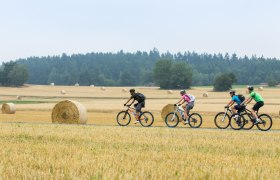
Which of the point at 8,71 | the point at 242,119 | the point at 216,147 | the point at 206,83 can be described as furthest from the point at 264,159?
the point at 206,83

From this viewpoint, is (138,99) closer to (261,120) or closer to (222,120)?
(222,120)

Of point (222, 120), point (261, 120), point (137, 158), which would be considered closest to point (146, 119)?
point (222, 120)

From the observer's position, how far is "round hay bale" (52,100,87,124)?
27219 millimetres

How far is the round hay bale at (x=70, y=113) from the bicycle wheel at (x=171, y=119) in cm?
427

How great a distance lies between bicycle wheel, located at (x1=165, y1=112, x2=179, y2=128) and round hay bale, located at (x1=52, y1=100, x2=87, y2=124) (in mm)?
4267

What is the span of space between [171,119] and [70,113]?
5.17 metres

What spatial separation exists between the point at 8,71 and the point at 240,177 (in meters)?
115

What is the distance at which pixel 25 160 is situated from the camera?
35.5 ft

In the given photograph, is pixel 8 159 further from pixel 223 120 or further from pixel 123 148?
pixel 223 120

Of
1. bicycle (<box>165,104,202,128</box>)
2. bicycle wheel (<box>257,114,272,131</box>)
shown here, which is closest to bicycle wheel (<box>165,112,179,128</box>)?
bicycle (<box>165,104,202,128</box>)

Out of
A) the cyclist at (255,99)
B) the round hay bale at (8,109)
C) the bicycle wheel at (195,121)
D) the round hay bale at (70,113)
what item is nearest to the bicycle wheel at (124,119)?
the round hay bale at (70,113)

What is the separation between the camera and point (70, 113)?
27.5 meters

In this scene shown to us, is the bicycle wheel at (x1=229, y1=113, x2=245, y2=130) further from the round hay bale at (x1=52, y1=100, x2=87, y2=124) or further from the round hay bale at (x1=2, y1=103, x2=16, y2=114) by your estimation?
the round hay bale at (x1=2, y1=103, x2=16, y2=114)

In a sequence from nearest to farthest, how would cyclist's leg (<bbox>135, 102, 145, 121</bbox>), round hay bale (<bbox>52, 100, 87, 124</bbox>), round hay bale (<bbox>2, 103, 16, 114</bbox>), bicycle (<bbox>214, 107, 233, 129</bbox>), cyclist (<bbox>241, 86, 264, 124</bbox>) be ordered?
cyclist (<bbox>241, 86, 264, 124</bbox>) → bicycle (<bbox>214, 107, 233, 129</bbox>) → cyclist's leg (<bbox>135, 102, 145, 121</bbox>) → round hay bale (<bbox>52, 100, 87, 124</bbox>) → round hay bale (<bbox>2, 103, 16, 114</bbox>)
